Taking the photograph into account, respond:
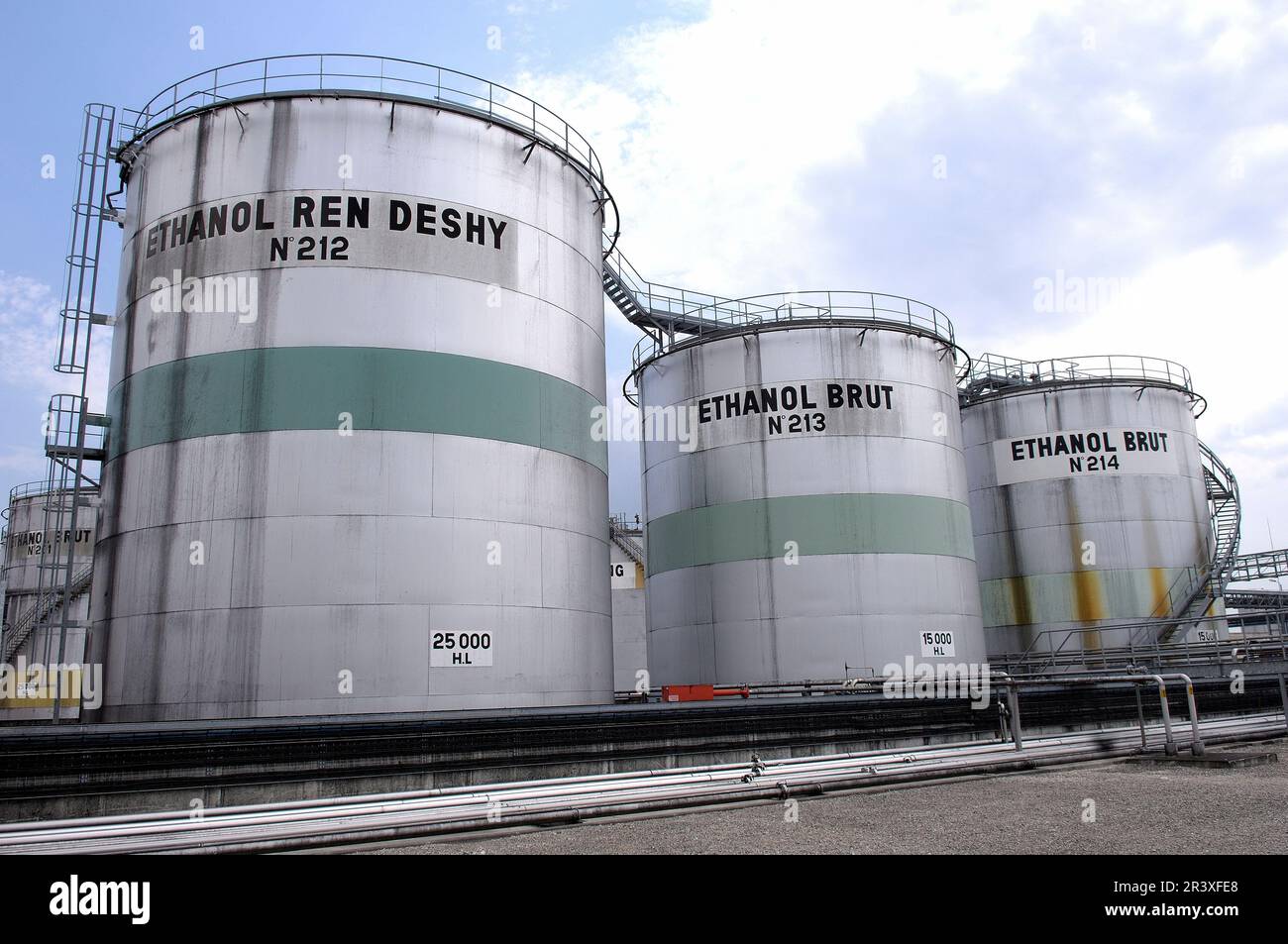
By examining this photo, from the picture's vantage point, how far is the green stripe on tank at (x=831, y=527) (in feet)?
79.1

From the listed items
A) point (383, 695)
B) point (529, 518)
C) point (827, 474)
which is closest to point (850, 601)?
point (827, 474)

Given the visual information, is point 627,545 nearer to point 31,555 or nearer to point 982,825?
point 31,555

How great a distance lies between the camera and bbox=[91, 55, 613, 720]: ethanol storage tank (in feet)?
50.2

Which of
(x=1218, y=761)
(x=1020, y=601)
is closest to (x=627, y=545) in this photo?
(x=1020, y=601)

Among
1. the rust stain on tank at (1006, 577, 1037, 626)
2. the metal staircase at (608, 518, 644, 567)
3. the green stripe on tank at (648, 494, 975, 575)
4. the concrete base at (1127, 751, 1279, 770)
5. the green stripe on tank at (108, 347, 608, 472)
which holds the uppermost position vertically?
the metal staircase at (608, 518, 644, 567)

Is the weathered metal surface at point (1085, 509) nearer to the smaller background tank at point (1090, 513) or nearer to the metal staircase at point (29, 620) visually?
the smaller background tank at point (1090, 513)

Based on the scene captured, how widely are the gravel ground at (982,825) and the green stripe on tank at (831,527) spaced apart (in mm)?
11962

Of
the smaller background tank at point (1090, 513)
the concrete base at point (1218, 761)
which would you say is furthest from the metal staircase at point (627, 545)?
the concrete base at point (1218, 761)

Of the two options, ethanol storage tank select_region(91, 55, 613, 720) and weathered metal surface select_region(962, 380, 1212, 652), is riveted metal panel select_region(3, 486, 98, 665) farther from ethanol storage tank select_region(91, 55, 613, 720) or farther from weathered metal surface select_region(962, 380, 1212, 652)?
weathered metal surface select_region(962, 380, 1212, 652)

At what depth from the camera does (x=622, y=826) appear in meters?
9.84

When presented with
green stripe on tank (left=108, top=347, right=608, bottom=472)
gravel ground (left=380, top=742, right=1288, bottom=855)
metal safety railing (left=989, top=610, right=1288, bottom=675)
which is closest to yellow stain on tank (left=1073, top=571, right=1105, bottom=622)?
metal safety railing (left=989, top=610, right=1288, bottom=675)

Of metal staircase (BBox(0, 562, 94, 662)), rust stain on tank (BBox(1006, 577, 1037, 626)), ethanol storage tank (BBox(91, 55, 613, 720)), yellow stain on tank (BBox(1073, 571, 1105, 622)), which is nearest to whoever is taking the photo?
ethanol storage tank (BBox(91, 55, 613, 720))

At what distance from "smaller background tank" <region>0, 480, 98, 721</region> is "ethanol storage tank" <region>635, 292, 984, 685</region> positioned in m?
23.5
